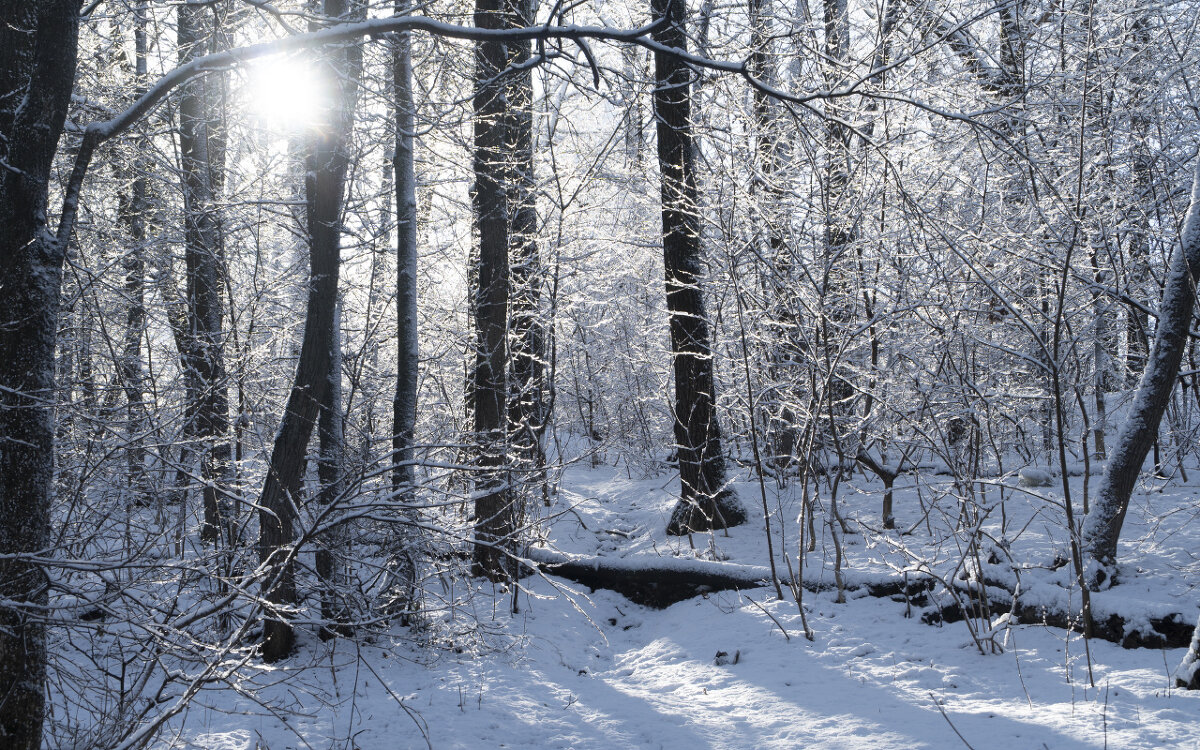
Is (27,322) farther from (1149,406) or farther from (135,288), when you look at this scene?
(1149,406)

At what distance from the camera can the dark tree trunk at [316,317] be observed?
18.0 ft

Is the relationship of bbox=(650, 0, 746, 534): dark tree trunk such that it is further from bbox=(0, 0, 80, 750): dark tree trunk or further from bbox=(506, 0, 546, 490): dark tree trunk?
bbox=(0, 0, 80, 750): dark tree trunk

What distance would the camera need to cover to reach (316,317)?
570 cm

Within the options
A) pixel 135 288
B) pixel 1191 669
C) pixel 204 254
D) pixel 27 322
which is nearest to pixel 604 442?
pixel 1191 669

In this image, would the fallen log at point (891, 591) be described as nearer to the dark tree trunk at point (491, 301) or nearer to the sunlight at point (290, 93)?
the dark tree trunk at point (491, 301)

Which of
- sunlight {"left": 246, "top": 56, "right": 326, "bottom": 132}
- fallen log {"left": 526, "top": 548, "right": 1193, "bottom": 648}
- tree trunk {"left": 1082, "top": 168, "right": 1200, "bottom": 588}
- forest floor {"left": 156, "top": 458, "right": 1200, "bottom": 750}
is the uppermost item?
sunlight {"left": 246, "top": 56, "right": 326, "bottom": 132}

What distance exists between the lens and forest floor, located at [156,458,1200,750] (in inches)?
154

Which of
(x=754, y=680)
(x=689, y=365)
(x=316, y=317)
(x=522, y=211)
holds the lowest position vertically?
(x=754, y=680)

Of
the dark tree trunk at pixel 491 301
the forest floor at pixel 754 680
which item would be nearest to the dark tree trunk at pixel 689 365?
the forest floor at pixel 754 680

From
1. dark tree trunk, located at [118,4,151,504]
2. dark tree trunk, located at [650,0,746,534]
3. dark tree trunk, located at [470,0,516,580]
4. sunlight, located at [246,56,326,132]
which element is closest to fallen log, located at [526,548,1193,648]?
dark tree trunk, located at [470,0,516,580]

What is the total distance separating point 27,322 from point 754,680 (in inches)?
177

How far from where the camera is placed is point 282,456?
17.9 feet

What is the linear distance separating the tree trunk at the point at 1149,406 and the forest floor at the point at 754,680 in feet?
0.94

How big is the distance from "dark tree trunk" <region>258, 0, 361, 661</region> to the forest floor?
933 mm
